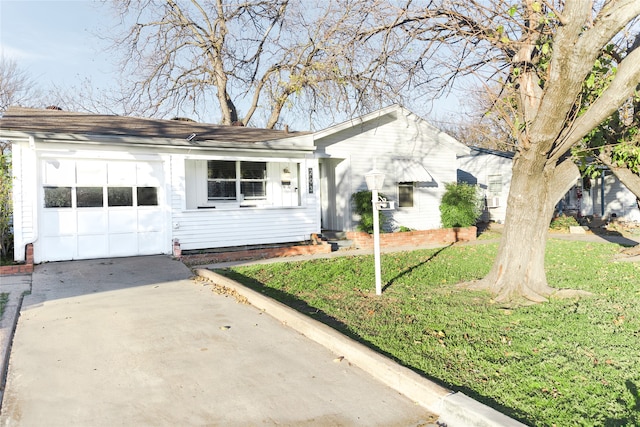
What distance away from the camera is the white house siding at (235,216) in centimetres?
1219

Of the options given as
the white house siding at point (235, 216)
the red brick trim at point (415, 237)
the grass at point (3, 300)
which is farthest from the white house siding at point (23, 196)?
the red brick trim at point (415, 237)

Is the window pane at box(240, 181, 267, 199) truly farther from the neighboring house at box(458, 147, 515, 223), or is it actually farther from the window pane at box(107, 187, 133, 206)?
the neighboring house at box(458, 147, 515, 223)

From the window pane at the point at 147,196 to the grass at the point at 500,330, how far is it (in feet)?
10.9

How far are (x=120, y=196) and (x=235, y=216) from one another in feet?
9.97

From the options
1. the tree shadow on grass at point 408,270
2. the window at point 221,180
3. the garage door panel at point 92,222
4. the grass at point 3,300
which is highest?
the window at point 221,180

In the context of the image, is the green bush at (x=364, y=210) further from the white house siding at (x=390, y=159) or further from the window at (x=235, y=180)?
the window at (x=235, y=180)

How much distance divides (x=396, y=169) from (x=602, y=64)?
9093 mm

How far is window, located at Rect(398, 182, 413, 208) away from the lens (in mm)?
17203

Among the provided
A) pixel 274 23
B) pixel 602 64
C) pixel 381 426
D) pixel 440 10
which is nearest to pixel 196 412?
pixel 381 426

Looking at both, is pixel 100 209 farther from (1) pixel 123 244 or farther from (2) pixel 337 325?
(2) pixel 337 325

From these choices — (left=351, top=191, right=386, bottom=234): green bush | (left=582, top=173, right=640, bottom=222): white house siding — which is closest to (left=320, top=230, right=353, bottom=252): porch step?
(left=351, top=191, right=386, bottom=234): green bush

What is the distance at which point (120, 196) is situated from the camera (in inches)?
454

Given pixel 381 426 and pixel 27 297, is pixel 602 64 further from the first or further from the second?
pixel 27 297

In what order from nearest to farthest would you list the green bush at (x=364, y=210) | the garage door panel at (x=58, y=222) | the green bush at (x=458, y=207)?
1. the garage door panel at (x=58, y=222)
2. the green bush at (x=364, y=210)
3. the green bush at (x=458, y=207)
